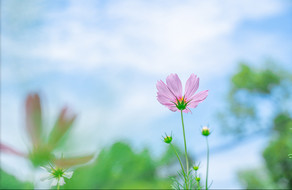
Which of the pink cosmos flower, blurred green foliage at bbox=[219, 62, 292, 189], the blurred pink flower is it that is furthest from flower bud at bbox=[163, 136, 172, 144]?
blurred green foliage at bbox=[219, 62, 292, 189]

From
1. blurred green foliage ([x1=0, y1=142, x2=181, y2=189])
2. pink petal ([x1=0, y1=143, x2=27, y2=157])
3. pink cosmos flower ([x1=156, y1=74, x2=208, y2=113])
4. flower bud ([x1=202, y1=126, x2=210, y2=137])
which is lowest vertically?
pink petal ([x1=0, y1=143, x2=27, y2=157])

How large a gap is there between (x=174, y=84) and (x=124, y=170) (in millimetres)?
3229

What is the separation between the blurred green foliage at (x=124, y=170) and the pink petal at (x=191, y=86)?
225 centimetres

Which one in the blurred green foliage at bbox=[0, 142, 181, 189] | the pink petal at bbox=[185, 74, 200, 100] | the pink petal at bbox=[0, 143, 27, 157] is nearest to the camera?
the pink petal at bbox=[0, 143, 27, 157]

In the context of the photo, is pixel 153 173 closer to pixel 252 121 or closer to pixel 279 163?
pixel 279 163

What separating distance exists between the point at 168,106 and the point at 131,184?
3.13 meters

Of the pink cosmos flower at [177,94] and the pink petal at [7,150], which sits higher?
the pink cosmos flower at [177,94]

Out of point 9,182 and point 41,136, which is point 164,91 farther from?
point 9,182

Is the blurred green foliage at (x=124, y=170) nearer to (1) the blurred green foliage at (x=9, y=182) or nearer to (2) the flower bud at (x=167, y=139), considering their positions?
(1) the blurred green foliage at (x=9, y=182)

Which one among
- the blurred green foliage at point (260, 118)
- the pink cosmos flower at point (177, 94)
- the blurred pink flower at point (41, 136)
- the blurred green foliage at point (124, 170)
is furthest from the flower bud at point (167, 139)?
the blurred green foliage at point (260, 118)

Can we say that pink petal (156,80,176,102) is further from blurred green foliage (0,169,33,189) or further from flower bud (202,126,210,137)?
blurred green foliage (0,169,33,189)

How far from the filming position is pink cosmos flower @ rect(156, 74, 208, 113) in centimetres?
61

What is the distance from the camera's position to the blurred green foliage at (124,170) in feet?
10.3

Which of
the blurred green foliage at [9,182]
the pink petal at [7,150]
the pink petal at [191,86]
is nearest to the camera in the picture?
the pink petal at [7,150]
